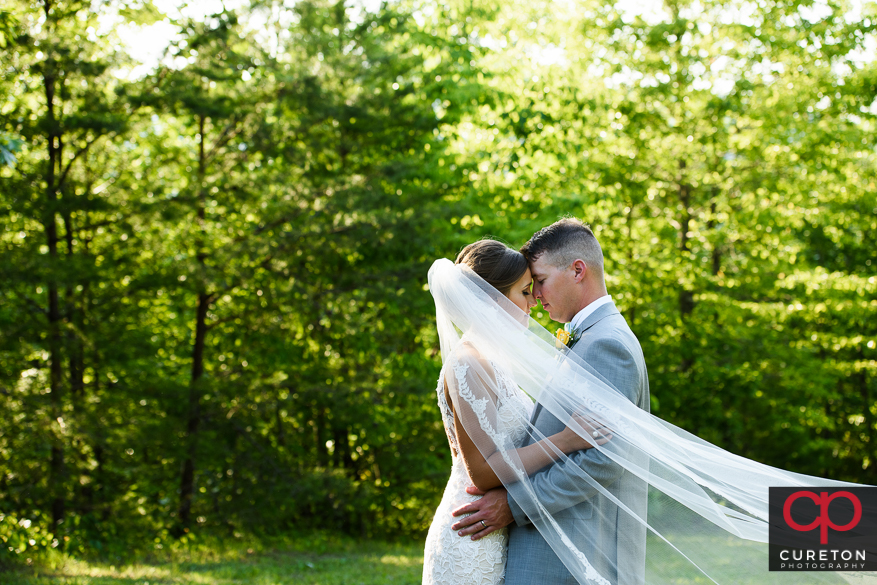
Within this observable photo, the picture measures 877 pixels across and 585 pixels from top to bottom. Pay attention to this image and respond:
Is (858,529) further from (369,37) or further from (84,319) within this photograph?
(369,37)

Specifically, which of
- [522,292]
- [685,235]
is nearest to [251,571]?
[522,292]

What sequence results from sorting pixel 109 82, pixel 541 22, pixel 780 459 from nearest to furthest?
pixel 109 82, pixel 541 22, pixel 780 459

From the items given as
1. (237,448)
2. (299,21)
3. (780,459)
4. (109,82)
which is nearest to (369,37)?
(299,21)

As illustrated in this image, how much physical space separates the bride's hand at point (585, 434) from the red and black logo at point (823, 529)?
0.67 m

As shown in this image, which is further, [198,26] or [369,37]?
[369,37]

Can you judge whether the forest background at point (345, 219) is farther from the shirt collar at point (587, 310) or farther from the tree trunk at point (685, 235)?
the shirt collar at point (587, 310)

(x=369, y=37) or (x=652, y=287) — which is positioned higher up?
(x=369, y=37)

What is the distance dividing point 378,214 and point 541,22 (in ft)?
27.3

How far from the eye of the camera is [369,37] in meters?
11.4

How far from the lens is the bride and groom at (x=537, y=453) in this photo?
263cm

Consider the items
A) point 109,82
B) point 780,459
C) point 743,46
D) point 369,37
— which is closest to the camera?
point 109,82

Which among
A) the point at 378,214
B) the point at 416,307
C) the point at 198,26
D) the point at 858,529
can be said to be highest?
the point at 198,26

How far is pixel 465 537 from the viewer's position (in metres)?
2.77

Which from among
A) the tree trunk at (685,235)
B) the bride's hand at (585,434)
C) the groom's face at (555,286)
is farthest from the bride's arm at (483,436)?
the tree trunk at (685,235)
